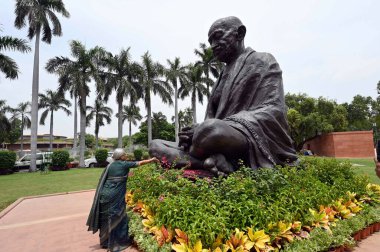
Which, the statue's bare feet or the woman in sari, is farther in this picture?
the statue's bare feet

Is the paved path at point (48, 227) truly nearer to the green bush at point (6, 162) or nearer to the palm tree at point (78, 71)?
the green bush at point (6, 162)

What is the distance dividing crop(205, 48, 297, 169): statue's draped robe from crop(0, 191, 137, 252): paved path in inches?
83.0

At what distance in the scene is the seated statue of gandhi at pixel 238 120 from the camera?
3.76 metres

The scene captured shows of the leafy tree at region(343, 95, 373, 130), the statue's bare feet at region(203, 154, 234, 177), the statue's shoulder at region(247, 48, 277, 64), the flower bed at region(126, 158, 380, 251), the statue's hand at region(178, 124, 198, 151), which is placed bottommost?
the flower bed at region(126, 158, 380, 251)

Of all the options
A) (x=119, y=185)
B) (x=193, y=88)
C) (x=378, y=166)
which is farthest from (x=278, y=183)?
(x=193, y=88)

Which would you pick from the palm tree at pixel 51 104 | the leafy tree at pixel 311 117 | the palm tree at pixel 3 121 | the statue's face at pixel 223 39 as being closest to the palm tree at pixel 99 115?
the palm tree at pixel 51 104

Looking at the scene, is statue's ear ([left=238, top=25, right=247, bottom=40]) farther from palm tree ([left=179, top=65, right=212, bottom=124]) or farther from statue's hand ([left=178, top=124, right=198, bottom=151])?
palm tree ([left=179, top=65, right=212, bottom=124])

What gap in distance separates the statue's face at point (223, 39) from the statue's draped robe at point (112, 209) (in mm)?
2445

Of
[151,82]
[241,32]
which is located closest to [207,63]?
[151,82]

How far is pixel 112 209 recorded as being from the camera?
10.6 feet

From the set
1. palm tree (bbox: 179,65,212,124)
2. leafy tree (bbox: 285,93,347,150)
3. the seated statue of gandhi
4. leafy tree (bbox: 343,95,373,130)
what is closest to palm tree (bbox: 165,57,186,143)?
palm tree (bbox: 179,65,212,124)

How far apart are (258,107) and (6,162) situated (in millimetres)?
17595

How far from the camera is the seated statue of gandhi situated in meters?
3.76

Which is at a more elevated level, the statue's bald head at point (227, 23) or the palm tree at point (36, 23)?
the palm tree at point (36, 23)
